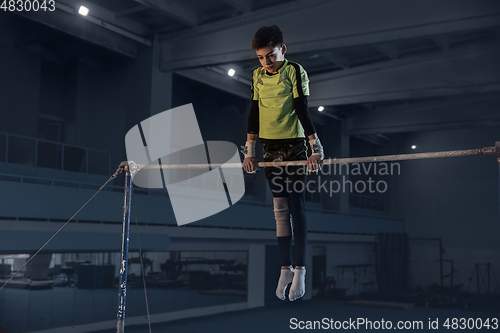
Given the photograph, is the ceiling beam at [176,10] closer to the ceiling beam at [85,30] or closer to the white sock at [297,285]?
the ceiling beam at [85,30]

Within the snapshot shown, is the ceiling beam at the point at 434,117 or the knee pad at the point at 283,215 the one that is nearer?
the knee pad at the point at 283,215

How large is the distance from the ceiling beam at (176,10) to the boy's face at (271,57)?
329 inches

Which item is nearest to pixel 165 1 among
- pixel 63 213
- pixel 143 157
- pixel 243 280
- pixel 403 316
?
pixel 143 157

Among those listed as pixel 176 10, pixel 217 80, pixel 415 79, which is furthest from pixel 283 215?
pixel 217 80

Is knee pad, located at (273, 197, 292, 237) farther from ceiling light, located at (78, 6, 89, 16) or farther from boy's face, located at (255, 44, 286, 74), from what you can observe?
ceiling light, located at (78, 6, 89, 16)

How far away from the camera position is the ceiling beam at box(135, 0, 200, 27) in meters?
11.7

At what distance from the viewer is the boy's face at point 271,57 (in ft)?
12.8

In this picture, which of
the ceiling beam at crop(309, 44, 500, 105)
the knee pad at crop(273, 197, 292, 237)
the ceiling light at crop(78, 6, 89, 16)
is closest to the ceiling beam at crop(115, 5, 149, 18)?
the ceiling light at crop(78, 6, 89, 16)

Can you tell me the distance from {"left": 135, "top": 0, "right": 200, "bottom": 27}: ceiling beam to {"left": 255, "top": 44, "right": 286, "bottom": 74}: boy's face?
27.5 feet

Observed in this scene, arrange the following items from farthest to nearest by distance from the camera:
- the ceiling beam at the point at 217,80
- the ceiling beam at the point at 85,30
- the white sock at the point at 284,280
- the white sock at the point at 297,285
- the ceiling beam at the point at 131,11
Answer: the ceiling beam at the point at 217,80 < the ceiling beam at the point at 131,11 < the ceiling beam at the point at 85,30 < the white sock at the point at 284,280 < the white sock at the point at 297,285

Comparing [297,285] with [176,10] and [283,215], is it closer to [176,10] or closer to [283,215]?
[283,215]

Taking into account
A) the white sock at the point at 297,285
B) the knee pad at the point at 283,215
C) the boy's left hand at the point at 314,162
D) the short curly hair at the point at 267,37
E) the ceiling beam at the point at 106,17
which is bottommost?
the white sock at the point at 297,285

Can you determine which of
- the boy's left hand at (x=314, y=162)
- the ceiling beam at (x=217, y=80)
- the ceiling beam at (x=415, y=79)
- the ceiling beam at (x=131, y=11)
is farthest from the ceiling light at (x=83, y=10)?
the boy's left hand at (x=314, y=162)

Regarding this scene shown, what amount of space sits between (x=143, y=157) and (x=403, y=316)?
12126mm
